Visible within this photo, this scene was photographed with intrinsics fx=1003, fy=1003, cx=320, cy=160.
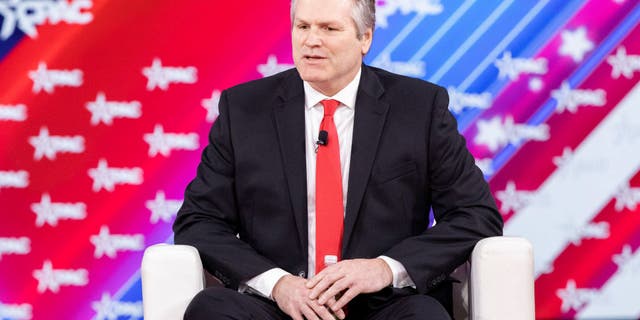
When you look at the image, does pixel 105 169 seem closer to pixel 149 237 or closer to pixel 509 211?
pixel 149 237

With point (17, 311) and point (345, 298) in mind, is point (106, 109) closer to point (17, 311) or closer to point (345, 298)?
point (17, 311)

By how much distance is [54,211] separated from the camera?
3.91m

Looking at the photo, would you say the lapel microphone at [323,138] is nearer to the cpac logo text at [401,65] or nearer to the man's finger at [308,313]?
the man's finger at [308,313]

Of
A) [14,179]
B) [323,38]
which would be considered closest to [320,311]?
[323,38]

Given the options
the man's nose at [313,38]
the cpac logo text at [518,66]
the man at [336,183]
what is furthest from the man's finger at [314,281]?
the cpac logo text at [518,66]

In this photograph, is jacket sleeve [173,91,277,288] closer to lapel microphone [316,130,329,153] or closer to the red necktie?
the red necktie

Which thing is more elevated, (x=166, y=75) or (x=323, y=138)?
(x=166, y=75)

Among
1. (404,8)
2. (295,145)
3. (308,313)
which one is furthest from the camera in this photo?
(404,8)

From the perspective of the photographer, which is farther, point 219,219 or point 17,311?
point 17,311

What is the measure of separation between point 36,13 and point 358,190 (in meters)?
1.80

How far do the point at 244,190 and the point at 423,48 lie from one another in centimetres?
132

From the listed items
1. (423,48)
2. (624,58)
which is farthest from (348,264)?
(624,58)

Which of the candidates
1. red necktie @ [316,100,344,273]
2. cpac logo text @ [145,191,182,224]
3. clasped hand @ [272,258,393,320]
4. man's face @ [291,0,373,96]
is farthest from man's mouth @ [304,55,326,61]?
cpac logo text @ [145,191,182,224]

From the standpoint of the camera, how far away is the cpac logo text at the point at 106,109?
12.7ft
